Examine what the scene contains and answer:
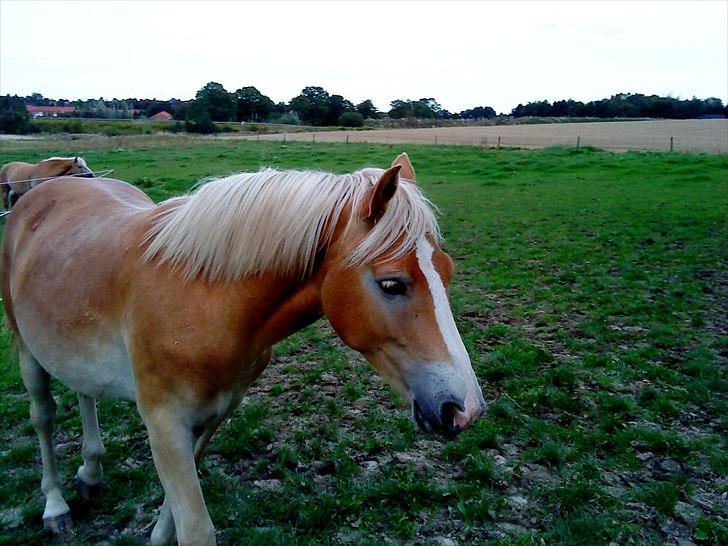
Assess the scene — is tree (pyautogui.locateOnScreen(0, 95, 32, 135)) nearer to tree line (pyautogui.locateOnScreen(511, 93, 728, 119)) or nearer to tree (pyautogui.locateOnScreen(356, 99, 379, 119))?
tree (pyautogui.locateOnScreen(356, 99, 379, 119))

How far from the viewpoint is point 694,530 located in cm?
309

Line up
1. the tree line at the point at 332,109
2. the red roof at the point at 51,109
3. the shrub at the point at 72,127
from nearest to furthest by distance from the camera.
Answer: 1. the shrub at the point at 72,127
2. the tree line at the point at 332,109
3. the red roof at the point at 51,109

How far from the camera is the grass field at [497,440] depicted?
324cm

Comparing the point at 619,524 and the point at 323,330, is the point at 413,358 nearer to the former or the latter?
the point at 619,524

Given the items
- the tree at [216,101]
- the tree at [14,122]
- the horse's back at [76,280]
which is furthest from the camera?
the tree at [216,101]

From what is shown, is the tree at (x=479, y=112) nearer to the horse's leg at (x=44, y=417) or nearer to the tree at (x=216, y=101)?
the tree at (x=216, y=101)

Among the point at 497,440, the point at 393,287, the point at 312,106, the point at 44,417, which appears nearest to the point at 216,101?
the point at 312,106

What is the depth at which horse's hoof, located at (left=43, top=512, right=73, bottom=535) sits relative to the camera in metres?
3.29

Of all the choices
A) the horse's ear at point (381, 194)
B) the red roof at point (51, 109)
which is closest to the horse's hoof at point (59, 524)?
the horse's ear at point (381, 194)

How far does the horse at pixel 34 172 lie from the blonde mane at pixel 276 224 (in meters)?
6.71

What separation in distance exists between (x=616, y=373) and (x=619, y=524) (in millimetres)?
2231

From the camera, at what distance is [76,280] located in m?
2.87

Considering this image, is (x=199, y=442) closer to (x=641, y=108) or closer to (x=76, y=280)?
(x=76, y=280)

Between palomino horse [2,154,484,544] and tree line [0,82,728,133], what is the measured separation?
189 ft
